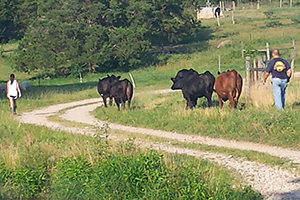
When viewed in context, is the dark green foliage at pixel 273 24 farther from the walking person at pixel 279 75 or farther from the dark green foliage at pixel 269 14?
the walking person at pixel 279 75

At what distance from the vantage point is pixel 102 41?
46594 mm

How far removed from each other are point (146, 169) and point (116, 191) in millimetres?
701

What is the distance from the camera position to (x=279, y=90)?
A: 16.1 meters

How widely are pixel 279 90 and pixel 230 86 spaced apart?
1839 mm

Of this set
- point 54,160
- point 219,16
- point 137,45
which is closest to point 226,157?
point 54,160

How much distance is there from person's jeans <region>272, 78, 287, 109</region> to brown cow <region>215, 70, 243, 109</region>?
162cm

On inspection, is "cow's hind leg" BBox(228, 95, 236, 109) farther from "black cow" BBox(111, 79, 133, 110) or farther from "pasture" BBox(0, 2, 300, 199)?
"black cow" BBox(111, 79, 133, 110)

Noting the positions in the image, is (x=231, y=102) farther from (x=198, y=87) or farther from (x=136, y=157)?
(x=136, y=157)

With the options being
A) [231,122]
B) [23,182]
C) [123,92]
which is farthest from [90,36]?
[23,182]

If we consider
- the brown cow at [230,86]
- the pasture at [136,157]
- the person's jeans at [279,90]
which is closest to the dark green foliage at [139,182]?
the pasture at [136,157]

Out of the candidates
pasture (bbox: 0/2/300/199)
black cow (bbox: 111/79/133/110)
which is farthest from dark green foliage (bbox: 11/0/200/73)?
black cow (bbox: 111/79/133/110)

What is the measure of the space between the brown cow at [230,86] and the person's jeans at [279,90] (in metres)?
1.62

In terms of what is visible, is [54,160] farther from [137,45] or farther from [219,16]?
[219,16]

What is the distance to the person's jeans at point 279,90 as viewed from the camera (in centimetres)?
1602
